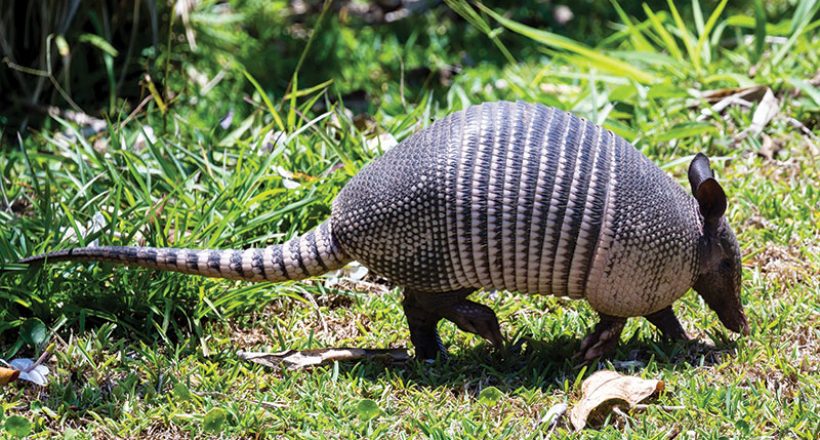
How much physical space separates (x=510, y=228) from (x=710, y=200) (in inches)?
33.3

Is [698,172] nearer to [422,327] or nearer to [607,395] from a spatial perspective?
[607,395]

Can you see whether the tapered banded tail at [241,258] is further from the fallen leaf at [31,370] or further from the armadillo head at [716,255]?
the armadillo head at [716,255]

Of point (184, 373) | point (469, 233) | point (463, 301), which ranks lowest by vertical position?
point (184, 373)

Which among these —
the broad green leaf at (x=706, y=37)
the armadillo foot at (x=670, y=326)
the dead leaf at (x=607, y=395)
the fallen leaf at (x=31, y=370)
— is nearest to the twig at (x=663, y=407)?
the dead leaf at (x=607, y=395)

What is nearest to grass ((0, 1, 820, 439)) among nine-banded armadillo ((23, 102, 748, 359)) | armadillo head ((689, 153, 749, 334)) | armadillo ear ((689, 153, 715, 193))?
armadillo head ((689, 153, 749, 334))

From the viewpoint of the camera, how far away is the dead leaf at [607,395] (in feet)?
13.0

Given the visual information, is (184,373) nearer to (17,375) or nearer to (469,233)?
(17,375)

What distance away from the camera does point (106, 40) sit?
23.3ft

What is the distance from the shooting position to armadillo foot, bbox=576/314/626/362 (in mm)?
4332

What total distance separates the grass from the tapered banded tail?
417mm

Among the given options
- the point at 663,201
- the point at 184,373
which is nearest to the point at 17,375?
the point at 184,373

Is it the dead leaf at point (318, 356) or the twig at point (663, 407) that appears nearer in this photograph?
the twig at point (663, 407)

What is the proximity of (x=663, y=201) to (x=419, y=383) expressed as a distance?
1199mm

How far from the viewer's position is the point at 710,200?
422 centimetres
